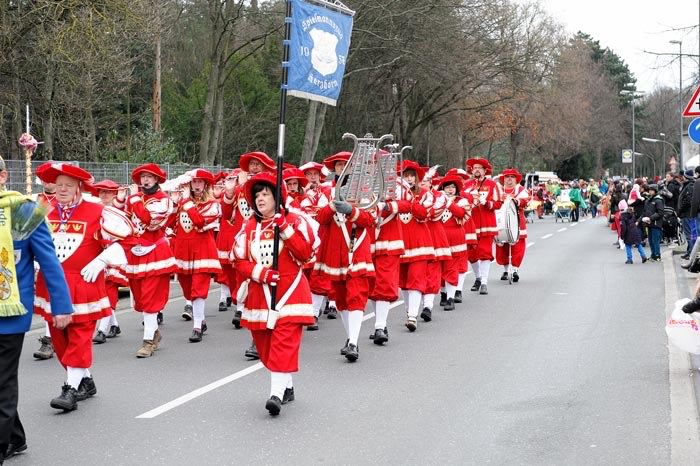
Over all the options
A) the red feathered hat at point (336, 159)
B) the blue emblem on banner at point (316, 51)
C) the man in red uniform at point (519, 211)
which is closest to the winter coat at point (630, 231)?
the man in red uniform at point (519, 211)

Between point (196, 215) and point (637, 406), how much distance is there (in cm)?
555

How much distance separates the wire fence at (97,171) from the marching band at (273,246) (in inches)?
205

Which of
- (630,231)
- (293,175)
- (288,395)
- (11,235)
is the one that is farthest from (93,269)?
(630,231)

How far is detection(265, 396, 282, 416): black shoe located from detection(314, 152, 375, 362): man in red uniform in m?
2.16

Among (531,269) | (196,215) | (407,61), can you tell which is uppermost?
(407,61)

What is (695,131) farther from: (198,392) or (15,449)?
(15,449)

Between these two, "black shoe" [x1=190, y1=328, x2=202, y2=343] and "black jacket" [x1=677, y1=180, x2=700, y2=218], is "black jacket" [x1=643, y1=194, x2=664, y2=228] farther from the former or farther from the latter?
"black shoe" [x1=190, y1=328, x2=202, y2=343]

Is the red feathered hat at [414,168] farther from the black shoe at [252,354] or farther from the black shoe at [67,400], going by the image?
the black shoe at [67,400]

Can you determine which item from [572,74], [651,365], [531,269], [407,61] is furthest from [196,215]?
[572,74]

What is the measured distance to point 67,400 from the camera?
285 inches

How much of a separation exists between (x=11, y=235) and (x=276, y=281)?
2.07 metres

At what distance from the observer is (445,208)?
12.1 m

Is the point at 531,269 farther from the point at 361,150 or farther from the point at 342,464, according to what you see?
the point at 342,464

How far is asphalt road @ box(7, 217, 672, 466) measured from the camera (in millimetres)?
6254
